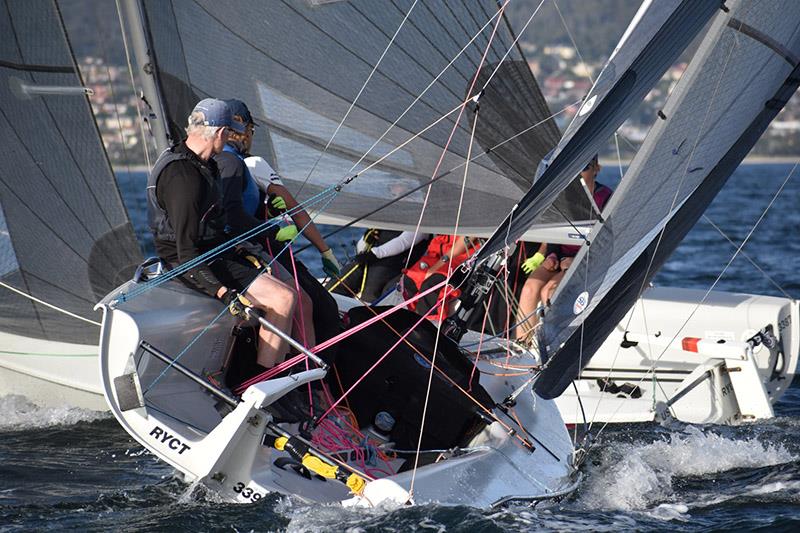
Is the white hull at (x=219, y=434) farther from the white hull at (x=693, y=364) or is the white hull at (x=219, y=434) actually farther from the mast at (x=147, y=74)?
the mast at (x=147, y=74)

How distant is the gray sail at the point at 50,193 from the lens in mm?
6230

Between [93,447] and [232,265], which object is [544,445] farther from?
[93,447]

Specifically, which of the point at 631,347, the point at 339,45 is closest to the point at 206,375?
the point at 339,45

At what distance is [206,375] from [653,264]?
6.29 feet

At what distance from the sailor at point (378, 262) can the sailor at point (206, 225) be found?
2433mm

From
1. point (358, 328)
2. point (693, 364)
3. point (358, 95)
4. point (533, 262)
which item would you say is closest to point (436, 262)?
point (533, 262)

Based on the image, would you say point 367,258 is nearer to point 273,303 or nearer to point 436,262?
point 436,262

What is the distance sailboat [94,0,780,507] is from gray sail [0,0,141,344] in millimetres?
467

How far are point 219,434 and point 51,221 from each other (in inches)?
108

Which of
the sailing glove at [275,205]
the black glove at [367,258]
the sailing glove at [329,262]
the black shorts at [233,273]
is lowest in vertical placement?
the black shorts at [233,273]

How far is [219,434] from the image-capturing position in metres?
3.99

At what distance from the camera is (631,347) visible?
7.14 meters

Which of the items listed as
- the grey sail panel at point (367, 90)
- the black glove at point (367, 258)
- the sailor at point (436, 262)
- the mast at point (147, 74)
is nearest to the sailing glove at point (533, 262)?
the sailor at point (436, 262)

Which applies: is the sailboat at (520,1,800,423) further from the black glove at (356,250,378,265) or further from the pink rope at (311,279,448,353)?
the black glove at (356,250,378,265)
